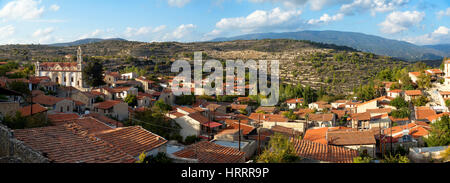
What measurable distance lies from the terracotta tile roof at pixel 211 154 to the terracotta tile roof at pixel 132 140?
1.66 meters

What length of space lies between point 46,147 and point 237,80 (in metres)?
50.2

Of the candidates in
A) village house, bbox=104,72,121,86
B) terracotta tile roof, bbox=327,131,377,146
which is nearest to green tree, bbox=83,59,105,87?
village house, bbox=104,72,121,86

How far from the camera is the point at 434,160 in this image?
10.9 meters

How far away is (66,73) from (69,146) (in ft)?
116

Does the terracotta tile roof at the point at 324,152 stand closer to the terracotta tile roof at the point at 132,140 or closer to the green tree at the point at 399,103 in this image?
the terracotta tile roof at the point at 132,140

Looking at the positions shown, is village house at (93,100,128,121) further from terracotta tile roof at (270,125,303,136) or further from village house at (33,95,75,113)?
terracotta tile roof at (270,125,303,136)

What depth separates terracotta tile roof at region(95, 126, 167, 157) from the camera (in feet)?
29.1

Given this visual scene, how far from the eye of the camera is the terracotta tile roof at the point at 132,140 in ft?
29.1

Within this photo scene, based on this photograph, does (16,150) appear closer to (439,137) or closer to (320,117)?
(439,137)

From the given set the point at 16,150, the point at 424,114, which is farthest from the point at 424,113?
the point at 16,150

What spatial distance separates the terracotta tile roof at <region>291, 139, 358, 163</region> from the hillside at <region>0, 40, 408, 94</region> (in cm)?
4576

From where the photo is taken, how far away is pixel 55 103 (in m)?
21.6
